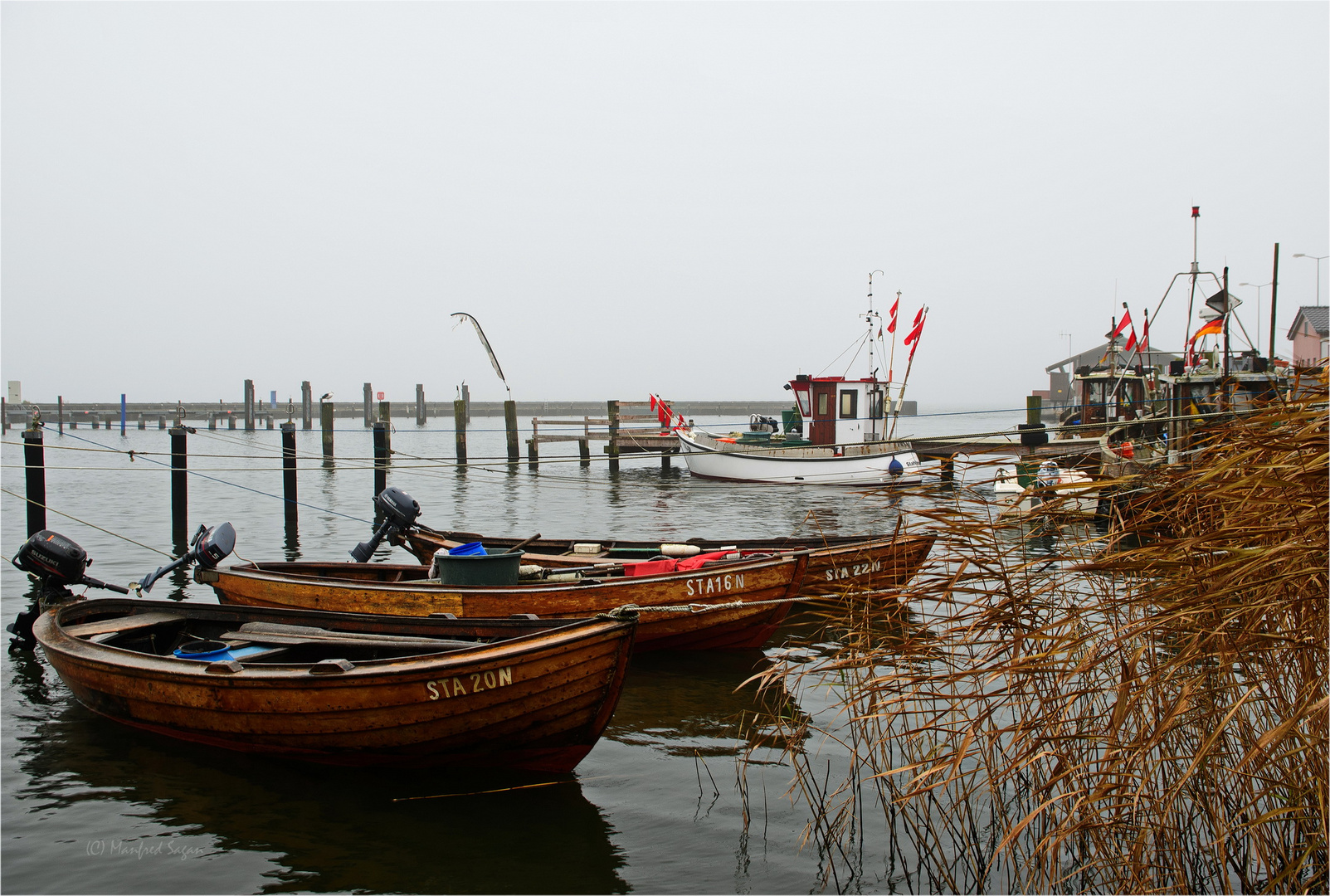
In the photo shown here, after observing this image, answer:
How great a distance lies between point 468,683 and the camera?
5.36 metres

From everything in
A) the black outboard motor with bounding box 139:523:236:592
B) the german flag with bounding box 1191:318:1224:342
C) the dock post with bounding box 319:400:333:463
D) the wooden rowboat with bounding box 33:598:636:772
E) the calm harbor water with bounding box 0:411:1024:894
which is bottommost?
the calm harbor water with bounding box 0:411:1024:894

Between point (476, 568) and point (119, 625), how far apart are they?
2.82m

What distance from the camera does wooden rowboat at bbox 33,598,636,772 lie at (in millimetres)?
5375

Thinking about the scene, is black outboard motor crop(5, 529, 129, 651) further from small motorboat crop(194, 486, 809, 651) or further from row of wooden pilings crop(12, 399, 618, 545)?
Answer: row of wooden pilings crop(12, 399, 618, 545)

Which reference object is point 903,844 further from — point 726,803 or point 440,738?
point 440,738

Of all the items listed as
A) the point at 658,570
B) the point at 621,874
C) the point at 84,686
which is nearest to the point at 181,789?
the point at 84,686

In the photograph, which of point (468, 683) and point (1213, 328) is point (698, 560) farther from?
point (1213, 328)

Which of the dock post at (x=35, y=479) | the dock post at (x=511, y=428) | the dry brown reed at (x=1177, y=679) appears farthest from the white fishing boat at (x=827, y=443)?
the dry brown reed at (x=1177, y=679)

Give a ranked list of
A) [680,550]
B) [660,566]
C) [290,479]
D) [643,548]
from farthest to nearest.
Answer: [290,479], [643,548], [680,550], [660,566]

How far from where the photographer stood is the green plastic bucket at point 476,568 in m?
7.99

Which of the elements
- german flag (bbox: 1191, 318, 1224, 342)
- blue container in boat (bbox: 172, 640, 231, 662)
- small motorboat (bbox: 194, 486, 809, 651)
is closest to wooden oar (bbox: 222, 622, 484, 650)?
blue container in boat (bbox: 172, 640, 231, 662)

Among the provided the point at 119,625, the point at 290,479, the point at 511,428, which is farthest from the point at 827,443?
the point at 119,625

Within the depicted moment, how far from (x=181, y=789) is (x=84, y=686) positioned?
1.46 m

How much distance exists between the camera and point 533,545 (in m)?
10.7
